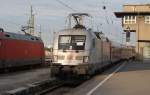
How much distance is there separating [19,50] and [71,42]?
10579 mm

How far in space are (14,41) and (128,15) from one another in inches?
2128

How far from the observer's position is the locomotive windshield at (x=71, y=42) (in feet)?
83.2

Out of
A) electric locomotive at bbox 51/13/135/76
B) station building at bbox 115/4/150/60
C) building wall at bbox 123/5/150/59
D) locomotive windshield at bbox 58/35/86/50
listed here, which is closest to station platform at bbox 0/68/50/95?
electric locomotive at bbox 51/13/135/76

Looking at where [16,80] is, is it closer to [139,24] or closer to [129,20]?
[139,24]

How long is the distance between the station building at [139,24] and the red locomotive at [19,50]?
3467 centimetres

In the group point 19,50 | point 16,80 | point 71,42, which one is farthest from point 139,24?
point 16,80

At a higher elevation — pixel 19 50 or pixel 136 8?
pixel 136 8

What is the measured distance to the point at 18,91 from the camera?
17.5 m

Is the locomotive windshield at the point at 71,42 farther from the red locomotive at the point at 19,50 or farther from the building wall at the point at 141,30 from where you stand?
the building wall at the point at 141,30

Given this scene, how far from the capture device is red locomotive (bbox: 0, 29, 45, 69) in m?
31.3

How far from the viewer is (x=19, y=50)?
35.2 meters

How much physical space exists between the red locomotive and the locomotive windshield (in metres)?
6.53

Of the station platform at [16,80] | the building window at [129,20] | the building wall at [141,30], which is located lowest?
the station platform at [16,80]

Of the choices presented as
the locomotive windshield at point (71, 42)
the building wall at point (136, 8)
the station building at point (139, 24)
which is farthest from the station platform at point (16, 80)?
the building wall at point (136, 8)
